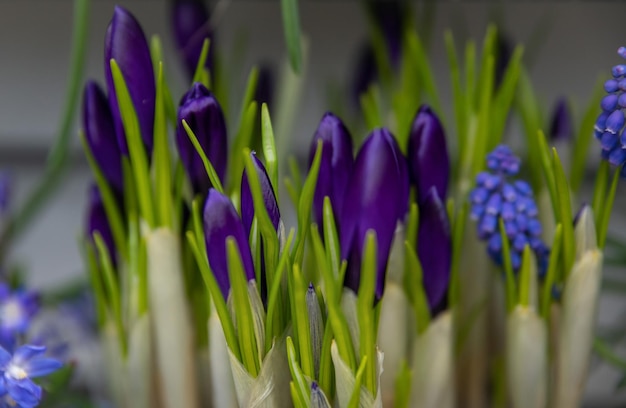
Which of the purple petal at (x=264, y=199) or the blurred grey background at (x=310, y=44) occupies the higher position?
the blurred grey background at (x=310, y=44)

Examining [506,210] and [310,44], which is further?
[310,44]

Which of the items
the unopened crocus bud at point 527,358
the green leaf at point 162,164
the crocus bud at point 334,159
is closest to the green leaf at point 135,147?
the green leaf at point 162,164

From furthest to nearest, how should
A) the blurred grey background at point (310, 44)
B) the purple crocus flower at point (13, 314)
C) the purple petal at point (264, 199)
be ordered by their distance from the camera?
the blurred grey background at point (310, 44) → the purple crocus flower at point (13, 314) → the purple petal at point (264, 199)

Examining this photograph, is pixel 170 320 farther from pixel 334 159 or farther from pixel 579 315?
pixel 579 315

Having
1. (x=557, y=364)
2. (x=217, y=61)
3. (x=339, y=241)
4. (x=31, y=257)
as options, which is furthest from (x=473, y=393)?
(x=31, y=257)

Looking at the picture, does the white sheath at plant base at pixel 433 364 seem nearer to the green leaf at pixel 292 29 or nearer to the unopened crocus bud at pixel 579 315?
the unopened crocus bud at pixel 579 315

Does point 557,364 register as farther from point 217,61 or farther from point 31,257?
point 31,257

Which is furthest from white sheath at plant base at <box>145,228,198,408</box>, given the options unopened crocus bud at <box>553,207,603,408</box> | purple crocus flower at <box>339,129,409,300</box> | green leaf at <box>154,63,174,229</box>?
unopened crocus bud at <box>553,207,603,408</box>

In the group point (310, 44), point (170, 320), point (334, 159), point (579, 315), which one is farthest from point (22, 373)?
point (310, 44)
